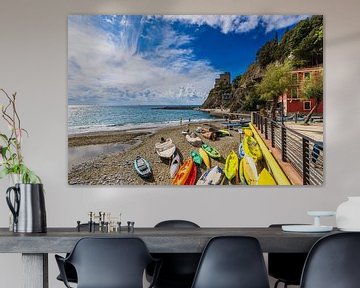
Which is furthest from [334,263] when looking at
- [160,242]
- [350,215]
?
[160,242]

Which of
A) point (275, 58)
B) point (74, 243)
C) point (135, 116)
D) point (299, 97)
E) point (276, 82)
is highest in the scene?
point (275, 58)

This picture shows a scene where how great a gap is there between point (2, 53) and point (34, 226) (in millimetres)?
2281

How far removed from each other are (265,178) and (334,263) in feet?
7.36

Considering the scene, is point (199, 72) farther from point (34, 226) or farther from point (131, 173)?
point (34, 226)

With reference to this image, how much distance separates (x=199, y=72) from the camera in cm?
549

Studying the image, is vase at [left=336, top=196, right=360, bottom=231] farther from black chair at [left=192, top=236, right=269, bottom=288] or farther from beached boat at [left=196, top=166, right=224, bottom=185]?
beached boat at [left=196, top=166, right=224, bottom=185]

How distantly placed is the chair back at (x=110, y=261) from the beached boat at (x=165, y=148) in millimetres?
2190

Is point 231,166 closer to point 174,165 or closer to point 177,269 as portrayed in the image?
point 174,165

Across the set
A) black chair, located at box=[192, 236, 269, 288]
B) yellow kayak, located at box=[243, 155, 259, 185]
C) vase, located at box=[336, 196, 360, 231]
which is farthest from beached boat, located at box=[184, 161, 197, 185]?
black chair, located at box=[192, 236, 269, 288]

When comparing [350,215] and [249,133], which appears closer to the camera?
[350,215]

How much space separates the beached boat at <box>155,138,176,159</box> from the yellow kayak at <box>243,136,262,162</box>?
0.58 metres

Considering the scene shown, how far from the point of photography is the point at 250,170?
543 cm

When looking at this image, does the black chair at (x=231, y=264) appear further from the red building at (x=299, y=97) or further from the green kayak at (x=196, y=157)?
the red building at (x=299, y=97)

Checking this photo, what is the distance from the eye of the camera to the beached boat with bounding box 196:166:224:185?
17.7ft
